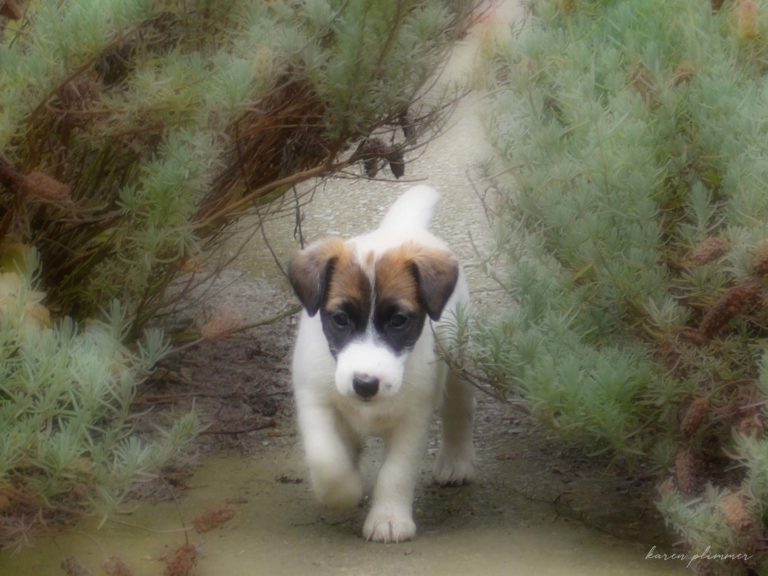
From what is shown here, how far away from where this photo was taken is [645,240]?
384 centimetres

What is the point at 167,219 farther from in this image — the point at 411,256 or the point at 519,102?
the point at 519,102

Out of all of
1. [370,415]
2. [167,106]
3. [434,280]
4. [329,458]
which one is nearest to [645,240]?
[434,280]

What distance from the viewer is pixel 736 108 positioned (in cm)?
381

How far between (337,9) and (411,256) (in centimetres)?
81

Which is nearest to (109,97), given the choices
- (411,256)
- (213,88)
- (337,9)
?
(213,88)

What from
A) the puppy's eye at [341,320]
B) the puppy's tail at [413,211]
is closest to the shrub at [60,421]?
the puppy's eye at [341,320]

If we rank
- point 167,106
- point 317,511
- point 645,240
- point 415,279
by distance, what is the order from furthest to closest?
point 317,511
point 415,279
point 167,106
point 645,240

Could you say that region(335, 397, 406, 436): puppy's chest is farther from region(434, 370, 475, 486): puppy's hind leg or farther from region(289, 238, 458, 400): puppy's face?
region(434, 370, 475, 486): puppy's hind leg

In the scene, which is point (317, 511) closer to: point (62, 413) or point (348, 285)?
point (348, 285)

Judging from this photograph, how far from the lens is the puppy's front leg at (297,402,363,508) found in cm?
424

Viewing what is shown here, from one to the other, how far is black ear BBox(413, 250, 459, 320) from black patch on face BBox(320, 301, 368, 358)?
22cm

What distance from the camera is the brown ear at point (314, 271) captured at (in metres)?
4.29

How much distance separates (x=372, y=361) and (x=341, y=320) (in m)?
0.19

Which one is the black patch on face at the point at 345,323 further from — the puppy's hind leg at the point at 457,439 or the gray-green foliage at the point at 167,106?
the puppy's hind leg at the point at 457,439
